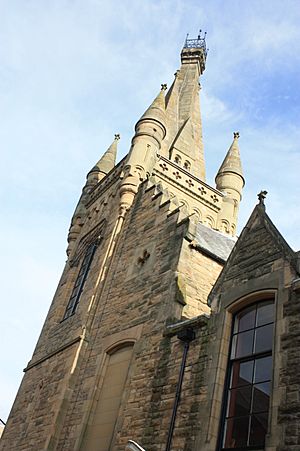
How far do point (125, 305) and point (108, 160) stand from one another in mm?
12408

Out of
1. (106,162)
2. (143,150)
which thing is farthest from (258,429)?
(106,162)

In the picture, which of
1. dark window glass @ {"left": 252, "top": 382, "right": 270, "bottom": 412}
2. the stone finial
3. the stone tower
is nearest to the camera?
dark window glass @ {"left": 252, "top": 382, "right": 270, "bottom": 412}

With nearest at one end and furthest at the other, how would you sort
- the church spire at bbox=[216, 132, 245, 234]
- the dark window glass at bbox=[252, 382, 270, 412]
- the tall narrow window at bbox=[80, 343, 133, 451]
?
the dark window glass at bbox=[252, 382, 270, 412] < the tall narrow window at bbox=[80, 343, 133, 451] < the church spire at bbox=[216, 132, 245, 234]

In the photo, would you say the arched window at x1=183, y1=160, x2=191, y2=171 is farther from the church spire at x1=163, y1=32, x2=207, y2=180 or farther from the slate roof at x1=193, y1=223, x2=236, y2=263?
the slate roof at x1=193, y1=223, x2=236, y2=263

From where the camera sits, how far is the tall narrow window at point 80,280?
16281 mm

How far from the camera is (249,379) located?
7398mm

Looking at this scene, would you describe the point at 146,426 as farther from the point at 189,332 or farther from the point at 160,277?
the point at 160,277

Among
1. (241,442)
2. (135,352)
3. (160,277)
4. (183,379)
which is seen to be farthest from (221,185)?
(241,442)

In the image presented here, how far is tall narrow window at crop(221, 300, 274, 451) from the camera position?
6820 millimetres

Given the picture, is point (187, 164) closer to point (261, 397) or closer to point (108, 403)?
point (108, 403)

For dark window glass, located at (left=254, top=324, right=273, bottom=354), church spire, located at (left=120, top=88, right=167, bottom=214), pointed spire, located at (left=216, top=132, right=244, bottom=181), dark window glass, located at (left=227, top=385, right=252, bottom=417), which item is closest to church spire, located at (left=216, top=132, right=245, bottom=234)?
pointed spire, located at (left=216, top=132, right=244, bottom=181)

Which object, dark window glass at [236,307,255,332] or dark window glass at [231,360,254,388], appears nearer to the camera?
dark window glass at [231,360,254,388]

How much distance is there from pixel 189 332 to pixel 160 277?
8.73 ft

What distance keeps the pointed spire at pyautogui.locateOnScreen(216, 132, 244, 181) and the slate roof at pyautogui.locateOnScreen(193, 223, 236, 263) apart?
9.05 meters
